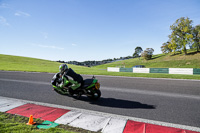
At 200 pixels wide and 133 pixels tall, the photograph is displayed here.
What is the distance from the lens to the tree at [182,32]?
49.0m

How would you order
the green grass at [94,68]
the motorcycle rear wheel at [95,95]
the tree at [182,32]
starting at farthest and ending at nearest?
1. the tree at [182,32]
2. the green grass at [94,68]
3. the motorcycle rear wheel at [95,95]

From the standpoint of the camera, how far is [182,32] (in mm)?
50406

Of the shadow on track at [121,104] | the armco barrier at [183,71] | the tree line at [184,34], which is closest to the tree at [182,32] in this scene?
the tree line at [184,34]

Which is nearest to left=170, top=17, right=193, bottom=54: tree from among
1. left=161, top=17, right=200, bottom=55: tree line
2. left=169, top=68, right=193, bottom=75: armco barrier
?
left=161, top=17, right=200, bottom=55: tree line

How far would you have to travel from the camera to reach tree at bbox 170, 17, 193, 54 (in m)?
49.0

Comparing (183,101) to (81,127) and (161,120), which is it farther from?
(81,127)

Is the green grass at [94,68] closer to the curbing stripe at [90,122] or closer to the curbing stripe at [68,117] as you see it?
the curbing stripe at [90,122]

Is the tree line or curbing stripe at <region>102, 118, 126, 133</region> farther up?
the tree line

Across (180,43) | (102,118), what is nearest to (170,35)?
(180,43)

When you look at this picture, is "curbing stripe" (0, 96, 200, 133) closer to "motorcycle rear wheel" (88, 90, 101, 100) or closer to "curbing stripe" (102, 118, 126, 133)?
"curbing stripe" (102, 118, 126, 133)

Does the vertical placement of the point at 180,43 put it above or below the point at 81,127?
above

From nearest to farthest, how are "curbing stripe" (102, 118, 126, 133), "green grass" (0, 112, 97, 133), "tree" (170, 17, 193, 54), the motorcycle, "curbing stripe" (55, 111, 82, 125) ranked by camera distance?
"green grass" (0, 112, 97, 133) < "curbing stripe" (102, 118, 126, 133) < "curbing stripe" (55, 111, 82, 125) < the motorcycle < "tree" (170, 17, 193, 54)

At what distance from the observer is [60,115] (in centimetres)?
418

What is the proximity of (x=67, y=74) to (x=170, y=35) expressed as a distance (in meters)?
57.3
